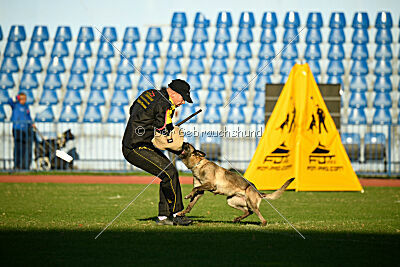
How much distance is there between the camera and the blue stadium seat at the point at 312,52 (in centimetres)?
2203

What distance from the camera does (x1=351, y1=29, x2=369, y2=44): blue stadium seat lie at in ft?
72.9

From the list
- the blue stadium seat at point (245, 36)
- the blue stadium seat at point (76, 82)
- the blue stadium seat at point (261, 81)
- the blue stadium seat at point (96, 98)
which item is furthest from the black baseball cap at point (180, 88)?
the blue stadium seat at point (245, 36)

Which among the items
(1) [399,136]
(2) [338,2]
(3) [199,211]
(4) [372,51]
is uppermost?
(2) [338,2]

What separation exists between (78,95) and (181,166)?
19.2ft

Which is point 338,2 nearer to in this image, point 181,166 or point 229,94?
point 229,94

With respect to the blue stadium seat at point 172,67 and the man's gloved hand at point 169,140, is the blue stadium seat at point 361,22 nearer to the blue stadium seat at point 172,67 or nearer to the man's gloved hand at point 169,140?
the blue stadium seat at point 172,67

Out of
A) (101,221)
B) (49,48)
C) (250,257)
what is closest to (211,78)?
(49,48)

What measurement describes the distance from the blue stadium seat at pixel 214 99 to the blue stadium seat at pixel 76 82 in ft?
14.7

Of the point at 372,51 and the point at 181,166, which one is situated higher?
the point at 372,51

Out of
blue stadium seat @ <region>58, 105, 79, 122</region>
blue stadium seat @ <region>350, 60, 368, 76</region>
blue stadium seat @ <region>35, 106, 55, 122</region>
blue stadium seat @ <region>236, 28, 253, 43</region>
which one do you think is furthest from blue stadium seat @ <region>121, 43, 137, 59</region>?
blue stadium seat @ <region>350, 60, 368, 76</region>

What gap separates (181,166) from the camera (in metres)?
17.6

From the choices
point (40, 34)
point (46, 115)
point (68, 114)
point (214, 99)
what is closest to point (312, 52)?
point (214, 99)

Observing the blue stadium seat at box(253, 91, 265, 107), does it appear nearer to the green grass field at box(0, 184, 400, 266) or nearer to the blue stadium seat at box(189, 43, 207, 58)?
the blue stadium seat at box(189, 43, 207, 58)

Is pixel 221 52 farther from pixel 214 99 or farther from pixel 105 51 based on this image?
pixel 105 51
